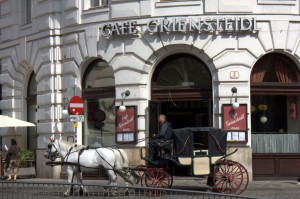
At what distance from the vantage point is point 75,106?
23.2 meters

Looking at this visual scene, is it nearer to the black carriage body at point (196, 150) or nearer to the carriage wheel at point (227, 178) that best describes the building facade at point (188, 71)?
the carriage wheel at point (227, 178)

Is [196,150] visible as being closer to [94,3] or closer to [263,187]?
[263,187]

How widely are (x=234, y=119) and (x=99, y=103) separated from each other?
5620mm

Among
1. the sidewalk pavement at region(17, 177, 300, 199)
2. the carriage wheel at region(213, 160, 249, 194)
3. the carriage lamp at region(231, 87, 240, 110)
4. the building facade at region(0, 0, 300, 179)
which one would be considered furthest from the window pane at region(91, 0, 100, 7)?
the carriage wheel at region(213, 160, 249, 194)

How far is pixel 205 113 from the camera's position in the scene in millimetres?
24391

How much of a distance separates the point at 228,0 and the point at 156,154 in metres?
7.29

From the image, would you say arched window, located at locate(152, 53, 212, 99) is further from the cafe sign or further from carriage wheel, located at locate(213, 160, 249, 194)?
carriage wheel, located at locate(213, 160, 249, 194)

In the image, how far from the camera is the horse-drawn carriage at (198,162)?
1823 centimetres

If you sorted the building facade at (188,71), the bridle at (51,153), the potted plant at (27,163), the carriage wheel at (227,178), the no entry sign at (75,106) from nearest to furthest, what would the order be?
the carriage wheel at (227,178)
the bridle at (51,153)
the no entry sign at (75,106)
the building facade at (188,71)
the potted plant at (27,163)

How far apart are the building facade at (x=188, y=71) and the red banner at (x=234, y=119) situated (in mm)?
35

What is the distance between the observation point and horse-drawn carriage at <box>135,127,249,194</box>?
1823cm

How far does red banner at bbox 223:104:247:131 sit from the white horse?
210 inches

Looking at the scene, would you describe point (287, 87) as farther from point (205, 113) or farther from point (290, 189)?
point (290, 189)

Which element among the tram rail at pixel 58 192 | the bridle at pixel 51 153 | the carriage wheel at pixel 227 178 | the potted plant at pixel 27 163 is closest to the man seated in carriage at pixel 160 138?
the carriage wheel at pixel 227 178
